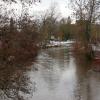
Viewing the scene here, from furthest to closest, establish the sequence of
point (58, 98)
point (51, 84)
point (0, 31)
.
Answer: point (51, 84), point (58, 98), point (0, 31)

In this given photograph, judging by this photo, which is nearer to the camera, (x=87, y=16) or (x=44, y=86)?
(x=44, y=86)

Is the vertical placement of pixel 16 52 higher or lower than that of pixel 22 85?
higher

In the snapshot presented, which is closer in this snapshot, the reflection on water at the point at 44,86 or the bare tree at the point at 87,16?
the reflection on water at the point at 44,86

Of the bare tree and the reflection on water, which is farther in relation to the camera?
the bare tree

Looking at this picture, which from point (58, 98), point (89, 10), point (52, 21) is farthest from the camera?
point (52, 21)

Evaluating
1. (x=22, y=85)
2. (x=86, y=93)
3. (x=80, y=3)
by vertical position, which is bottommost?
(x=86, y=93)

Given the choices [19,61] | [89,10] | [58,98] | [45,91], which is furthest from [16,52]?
[89,10]

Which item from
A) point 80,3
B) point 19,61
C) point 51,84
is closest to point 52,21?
point 80,3

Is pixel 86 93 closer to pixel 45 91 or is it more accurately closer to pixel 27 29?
pixel 45 91

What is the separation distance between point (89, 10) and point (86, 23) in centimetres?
202

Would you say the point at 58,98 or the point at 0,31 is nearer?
the point at 0,31

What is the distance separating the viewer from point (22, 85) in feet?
34.5

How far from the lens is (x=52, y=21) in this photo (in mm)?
103500

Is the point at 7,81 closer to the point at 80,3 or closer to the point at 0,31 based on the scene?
the point at 0,31
